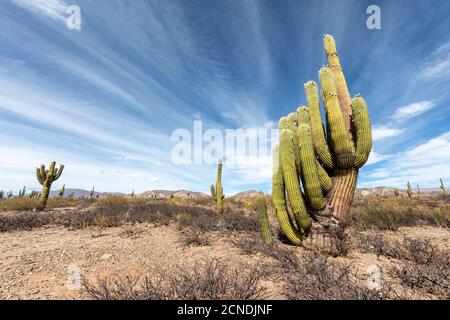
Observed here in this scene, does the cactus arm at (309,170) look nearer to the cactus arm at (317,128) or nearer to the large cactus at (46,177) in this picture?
the cactus arm at (317,128)

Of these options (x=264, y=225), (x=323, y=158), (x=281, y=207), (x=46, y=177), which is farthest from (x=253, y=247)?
(x=46, y=177)

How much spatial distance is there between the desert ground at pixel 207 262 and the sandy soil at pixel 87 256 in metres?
0.02

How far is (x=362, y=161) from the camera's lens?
5.48 m

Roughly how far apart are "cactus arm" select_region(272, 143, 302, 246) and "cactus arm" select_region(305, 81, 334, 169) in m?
1.07

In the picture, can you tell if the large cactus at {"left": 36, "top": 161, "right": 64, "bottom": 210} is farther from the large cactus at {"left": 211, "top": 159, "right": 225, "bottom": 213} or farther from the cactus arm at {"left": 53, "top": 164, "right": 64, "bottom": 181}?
the large cactus at {"left": 211, "top": 159, "right": 225, "bottom": 213}

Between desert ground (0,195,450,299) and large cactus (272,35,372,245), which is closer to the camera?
desert ground (0,195,450,299)

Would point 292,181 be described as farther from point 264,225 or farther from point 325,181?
point 264,225

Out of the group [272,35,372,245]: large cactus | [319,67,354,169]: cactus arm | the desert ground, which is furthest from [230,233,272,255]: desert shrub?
[319,67,354,169]: cactus arm

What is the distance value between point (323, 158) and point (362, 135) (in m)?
0.97

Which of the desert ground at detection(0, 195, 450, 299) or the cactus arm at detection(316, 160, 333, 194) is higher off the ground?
the cactus arm at detection(316, 160, 333, 194)

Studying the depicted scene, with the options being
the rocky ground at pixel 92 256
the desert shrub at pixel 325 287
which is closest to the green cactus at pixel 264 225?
the rocky ground at pixel 92 256

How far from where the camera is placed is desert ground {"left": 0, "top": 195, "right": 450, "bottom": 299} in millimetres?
3115

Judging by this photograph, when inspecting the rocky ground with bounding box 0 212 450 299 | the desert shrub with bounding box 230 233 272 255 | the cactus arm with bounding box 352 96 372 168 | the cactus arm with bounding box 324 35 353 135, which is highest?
the cactus arm with bounding box 324 35 353 135
